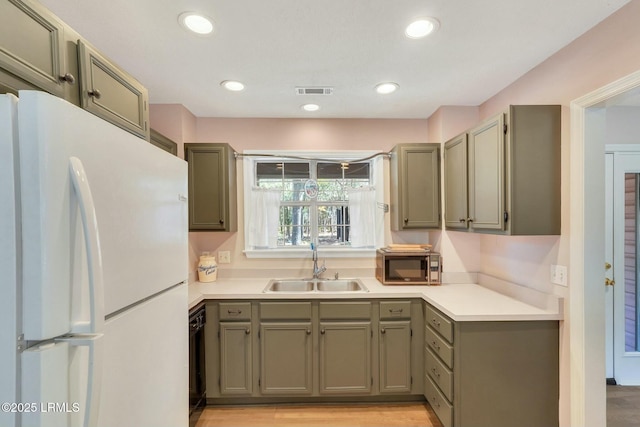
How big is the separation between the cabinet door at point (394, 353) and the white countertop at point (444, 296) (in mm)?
262

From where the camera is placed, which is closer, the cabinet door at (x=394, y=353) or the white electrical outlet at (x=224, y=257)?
the cabinet door at (x=394, y=353)

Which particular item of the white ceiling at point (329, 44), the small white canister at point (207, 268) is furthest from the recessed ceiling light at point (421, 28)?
the small white canister at point (207, 268)

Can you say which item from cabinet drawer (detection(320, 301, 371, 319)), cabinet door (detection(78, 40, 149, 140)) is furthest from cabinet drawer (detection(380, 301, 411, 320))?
cabinet door (detection(78, 40, 149, 140))

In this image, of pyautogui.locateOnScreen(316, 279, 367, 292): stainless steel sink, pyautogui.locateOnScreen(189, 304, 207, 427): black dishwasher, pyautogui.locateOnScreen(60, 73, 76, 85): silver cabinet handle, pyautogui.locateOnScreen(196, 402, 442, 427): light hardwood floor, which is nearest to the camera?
pyautogui.locateOnScreen(60, 73, 76, 85): silver cabinet handle

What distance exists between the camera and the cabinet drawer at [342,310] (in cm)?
219

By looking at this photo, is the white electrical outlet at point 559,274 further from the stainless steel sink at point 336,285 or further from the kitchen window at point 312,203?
the stainless steel sink at point 336,285

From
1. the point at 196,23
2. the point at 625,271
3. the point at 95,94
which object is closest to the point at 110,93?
the point at 95,94

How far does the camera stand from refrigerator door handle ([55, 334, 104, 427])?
0.67 meters

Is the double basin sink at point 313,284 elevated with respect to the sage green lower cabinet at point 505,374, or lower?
elevated

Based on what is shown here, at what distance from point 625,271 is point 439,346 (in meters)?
1.91

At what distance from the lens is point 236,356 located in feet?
7.16

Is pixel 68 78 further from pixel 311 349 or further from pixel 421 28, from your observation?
pixel 311 349

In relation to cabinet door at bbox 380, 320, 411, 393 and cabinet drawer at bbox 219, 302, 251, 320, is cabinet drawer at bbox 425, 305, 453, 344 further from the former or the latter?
cabinet drawer at bbox 219, 302, 251, 320

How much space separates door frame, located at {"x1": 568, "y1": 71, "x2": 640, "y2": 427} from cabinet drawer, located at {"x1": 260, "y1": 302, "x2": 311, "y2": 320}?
1726 millimetres
